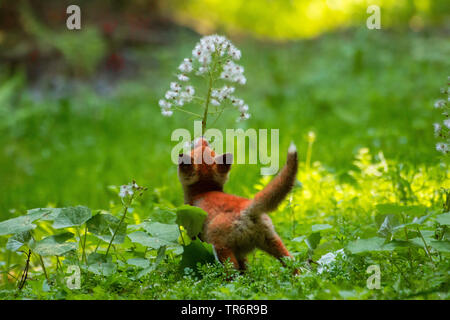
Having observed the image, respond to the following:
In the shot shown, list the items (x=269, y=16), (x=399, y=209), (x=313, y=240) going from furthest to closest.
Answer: (x=269, y=16)
(x=313, y=240)
(x=399, y=209)

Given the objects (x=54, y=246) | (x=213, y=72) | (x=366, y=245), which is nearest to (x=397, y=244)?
(x=366, y=245)

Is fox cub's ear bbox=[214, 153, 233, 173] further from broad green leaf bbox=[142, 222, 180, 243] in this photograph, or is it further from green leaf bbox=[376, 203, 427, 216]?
green leaf bbox=[376, 203, 427, 216]

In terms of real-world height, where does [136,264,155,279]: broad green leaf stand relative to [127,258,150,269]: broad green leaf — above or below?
below

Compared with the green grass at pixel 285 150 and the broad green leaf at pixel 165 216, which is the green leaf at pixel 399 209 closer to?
the green grass at pixel 285 150

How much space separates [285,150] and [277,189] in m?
3.61

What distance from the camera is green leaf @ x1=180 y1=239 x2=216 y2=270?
2803mm

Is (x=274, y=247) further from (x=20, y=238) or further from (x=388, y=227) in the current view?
(x=20, y=238)

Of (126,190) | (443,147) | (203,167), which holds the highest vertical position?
(443,147)

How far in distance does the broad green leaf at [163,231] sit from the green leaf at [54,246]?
1.21 feet

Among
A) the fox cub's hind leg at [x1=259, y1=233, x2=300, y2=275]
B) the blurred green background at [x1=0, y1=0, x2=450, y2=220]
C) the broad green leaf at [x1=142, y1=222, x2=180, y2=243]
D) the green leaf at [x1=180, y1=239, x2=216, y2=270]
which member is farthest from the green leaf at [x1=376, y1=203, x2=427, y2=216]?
the blurred green background at [x1=0, y1=0, x2=450, y2=220]

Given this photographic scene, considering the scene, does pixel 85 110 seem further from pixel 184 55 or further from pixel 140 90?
pixel 184 55

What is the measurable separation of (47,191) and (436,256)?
4.17 m

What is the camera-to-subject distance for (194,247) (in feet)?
9.21

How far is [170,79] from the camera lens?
390 inches
